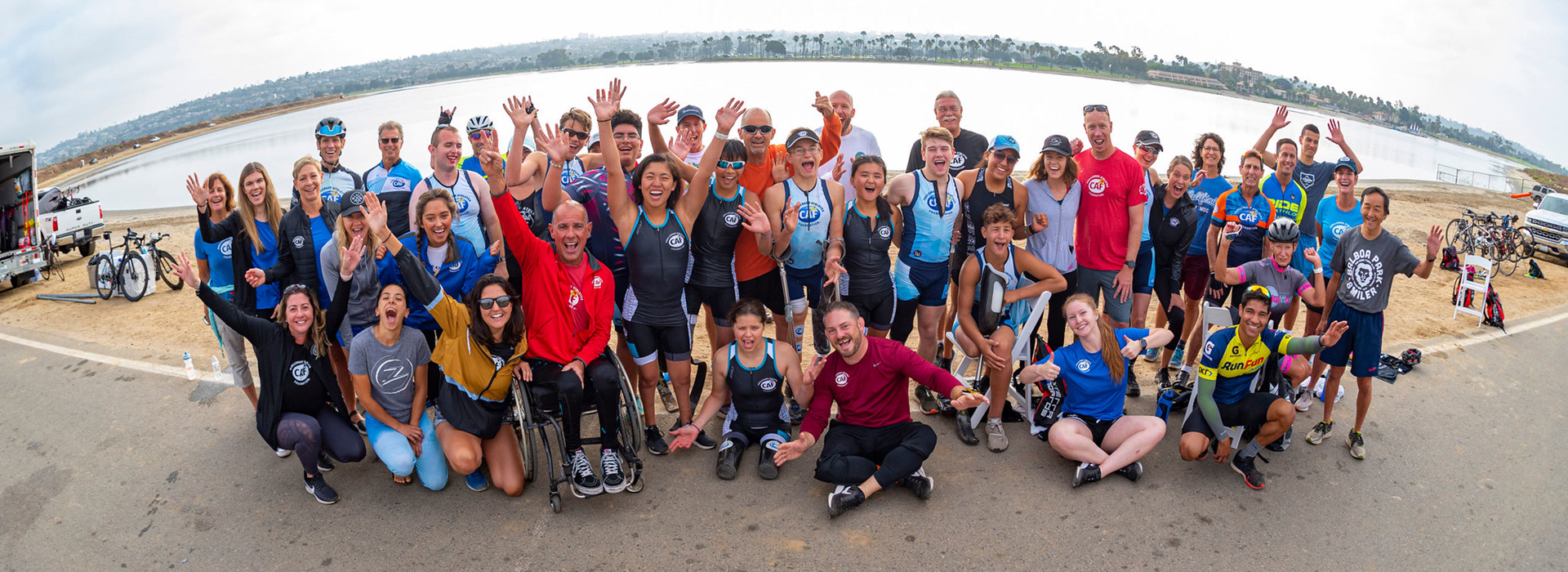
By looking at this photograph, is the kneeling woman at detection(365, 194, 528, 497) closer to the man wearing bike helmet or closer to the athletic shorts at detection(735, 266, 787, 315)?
the athletic shorts at detection(735, 266, 787, 315)

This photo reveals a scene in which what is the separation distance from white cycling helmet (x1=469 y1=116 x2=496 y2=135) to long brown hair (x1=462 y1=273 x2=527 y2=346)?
1455 mm

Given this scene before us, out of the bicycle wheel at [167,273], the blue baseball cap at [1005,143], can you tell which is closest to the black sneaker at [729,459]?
the blue baseball cap at [1005,143]

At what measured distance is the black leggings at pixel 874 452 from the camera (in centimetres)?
398

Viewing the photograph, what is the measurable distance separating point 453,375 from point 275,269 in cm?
162

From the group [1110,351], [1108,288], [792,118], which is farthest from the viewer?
[792,118]

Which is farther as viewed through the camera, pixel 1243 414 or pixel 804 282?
pixel 804 282

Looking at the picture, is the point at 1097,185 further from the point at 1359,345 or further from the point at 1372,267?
the point at 1359,345

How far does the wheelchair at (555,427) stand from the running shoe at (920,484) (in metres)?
1.50

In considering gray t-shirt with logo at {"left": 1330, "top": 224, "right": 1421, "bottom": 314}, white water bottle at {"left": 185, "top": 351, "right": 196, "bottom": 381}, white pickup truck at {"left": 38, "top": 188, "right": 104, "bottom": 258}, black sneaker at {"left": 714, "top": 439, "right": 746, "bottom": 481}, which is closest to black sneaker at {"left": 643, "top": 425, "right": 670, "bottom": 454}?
black sneaker at {"left": 714, "top": 439, "right": 746, "bottom": 481}

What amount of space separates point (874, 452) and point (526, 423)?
1.91 m

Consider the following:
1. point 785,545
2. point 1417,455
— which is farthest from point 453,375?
point 1417,455

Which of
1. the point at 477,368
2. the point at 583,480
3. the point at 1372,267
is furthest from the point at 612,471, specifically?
the point at 1372,267

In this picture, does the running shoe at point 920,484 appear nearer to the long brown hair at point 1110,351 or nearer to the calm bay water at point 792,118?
the long brown hair at point 1110,351

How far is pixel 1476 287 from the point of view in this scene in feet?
24.0
